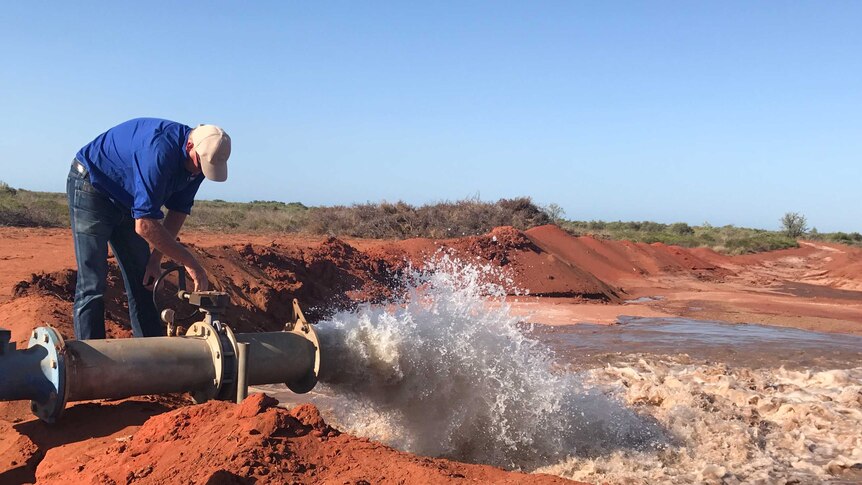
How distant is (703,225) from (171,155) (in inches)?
2235

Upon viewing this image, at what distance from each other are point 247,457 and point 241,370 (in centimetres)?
82

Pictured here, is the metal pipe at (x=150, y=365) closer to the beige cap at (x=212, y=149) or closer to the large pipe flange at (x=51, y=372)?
the large pipe flange at (x=51, y=372)

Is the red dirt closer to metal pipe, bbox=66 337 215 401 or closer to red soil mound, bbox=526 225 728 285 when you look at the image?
red soil mound, bbox=526 225 728 285

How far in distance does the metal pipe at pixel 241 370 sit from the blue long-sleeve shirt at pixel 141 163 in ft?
2.62

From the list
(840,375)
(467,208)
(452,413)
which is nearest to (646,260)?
(467,208)

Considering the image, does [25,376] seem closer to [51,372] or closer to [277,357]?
[51,372]

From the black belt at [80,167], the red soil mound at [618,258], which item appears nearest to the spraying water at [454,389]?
the black belt at [80,167]

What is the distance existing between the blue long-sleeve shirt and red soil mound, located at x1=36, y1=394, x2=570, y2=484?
113 cm

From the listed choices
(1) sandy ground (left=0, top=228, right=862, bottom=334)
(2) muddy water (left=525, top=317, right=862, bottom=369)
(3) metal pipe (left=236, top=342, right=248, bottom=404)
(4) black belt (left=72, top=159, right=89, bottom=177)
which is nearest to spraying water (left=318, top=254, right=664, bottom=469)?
(3) metal pipe (left=236, top=342, right=248, bottom=404)

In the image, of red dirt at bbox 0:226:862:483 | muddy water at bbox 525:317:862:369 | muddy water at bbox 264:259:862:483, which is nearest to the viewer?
red dirt at bbox 0:226:862:483

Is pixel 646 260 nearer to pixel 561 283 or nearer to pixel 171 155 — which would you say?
pixel 561 283

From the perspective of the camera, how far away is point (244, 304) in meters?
8.21

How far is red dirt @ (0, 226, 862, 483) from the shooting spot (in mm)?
2787

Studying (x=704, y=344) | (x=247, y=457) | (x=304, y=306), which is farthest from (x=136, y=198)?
(x=704, y=344)
